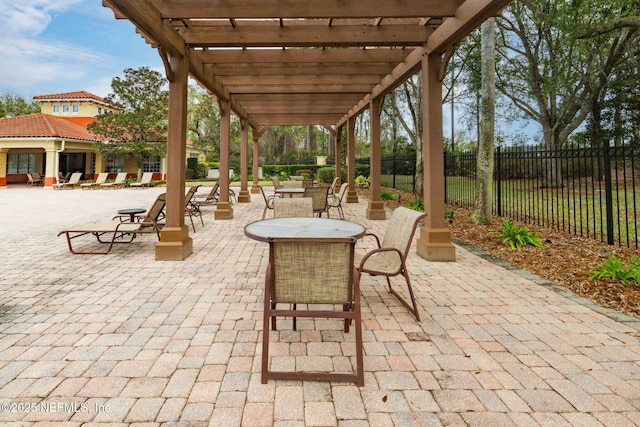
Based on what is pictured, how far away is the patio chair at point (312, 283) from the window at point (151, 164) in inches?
981

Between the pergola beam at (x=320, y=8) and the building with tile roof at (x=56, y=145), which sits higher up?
the building with tile roof at (x=56, y=145)

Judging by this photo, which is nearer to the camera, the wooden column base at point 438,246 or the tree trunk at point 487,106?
the wooden column base at point 438,246

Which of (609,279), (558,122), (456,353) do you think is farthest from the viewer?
(558,122)

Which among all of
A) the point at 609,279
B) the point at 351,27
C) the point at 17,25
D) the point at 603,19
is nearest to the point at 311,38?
the point at 351,27

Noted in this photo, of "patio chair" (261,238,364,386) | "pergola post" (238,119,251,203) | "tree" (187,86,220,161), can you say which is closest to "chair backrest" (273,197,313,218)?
"patio chair" (261,238,364,386)

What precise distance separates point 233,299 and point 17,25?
176 feet

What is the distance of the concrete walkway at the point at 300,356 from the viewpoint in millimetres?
1570

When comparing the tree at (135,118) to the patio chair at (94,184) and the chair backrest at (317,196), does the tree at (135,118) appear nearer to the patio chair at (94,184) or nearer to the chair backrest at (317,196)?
the patio chair at (94,184)

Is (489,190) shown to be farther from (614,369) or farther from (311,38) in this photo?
(614,369)

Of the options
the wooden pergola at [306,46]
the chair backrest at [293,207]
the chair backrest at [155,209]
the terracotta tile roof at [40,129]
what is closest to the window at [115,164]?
the terracotta tile roof at [40,129]

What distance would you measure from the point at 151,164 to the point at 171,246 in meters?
22.5

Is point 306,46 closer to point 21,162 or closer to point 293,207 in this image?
point 293,207

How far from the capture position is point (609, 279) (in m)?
3.39

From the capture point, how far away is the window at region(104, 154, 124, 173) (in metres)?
22.7
